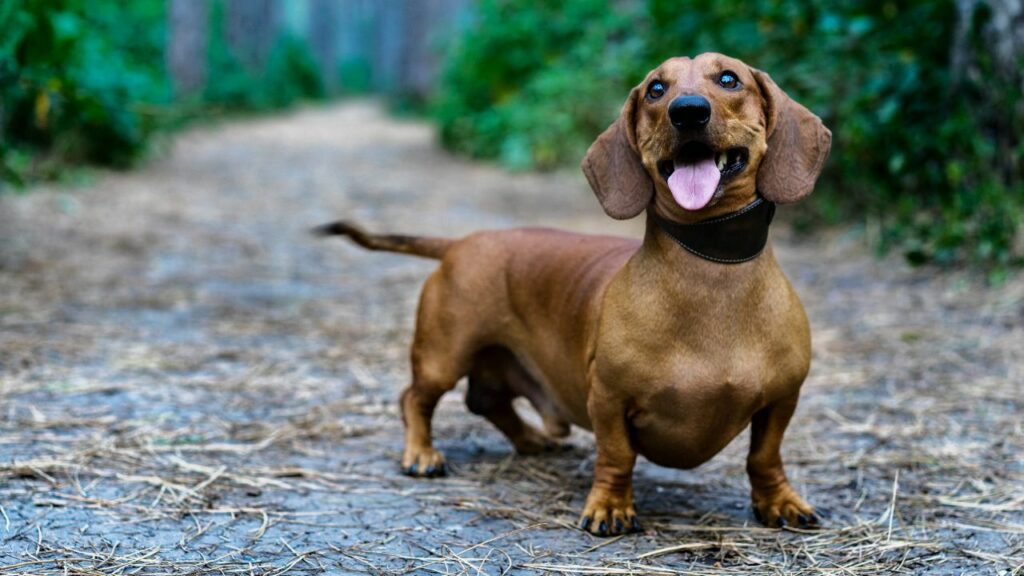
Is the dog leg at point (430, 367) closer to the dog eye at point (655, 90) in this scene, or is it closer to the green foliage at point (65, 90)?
the dog eye at point (655, 90)

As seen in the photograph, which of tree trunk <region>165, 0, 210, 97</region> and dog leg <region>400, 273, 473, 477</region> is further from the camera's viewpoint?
tree trunk <region>165, 0, 210, 97</region>

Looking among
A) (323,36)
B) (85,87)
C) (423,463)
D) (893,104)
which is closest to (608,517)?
(423,463)

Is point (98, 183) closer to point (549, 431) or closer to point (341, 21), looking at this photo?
point (549, 431)

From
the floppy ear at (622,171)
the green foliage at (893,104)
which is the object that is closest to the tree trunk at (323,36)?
the green foliage at (893,104)

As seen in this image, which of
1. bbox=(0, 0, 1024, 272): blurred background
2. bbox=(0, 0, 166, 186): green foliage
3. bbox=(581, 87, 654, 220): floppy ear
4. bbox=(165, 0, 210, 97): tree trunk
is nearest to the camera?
bbox=(581, 87, 654, 220): floppy ear

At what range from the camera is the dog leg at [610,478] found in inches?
109

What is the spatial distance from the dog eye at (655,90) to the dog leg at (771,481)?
82 centimetres

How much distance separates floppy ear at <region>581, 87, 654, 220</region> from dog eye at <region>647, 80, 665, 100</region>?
0.14 feet

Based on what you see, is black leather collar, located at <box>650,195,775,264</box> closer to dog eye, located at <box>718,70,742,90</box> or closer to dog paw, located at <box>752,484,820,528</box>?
dog eye, located at <box>718,70,742,90</box>

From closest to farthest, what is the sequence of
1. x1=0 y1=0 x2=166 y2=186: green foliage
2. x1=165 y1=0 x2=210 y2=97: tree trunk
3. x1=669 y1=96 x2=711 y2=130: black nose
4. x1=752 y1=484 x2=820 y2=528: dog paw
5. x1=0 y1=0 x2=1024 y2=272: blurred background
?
x1=669 y1=96 x2=711 y2=130: black nose, x1=752 y1=484 x2=820 y2=528: dog paw, x1=0 y1=0 x2=166 y2=186: green foliage, x1=0 y1=0 x2=1024 y2=272: blurred background, x1=165 y1=0 x2=210 y2=97: tree trunk

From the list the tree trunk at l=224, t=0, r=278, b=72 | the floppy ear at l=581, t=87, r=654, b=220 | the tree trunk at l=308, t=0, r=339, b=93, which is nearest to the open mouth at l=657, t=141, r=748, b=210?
the floppy ear at l=581, t=87, r=654, b=220

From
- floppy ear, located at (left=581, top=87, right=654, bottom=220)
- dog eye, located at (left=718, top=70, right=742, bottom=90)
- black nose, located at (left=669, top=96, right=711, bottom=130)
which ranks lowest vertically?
floppy ear, located at (left=581, top=87, right=654, bottom=220)

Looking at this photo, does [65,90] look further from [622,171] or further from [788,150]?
[788,150]

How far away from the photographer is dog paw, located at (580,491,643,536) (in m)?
2.77
